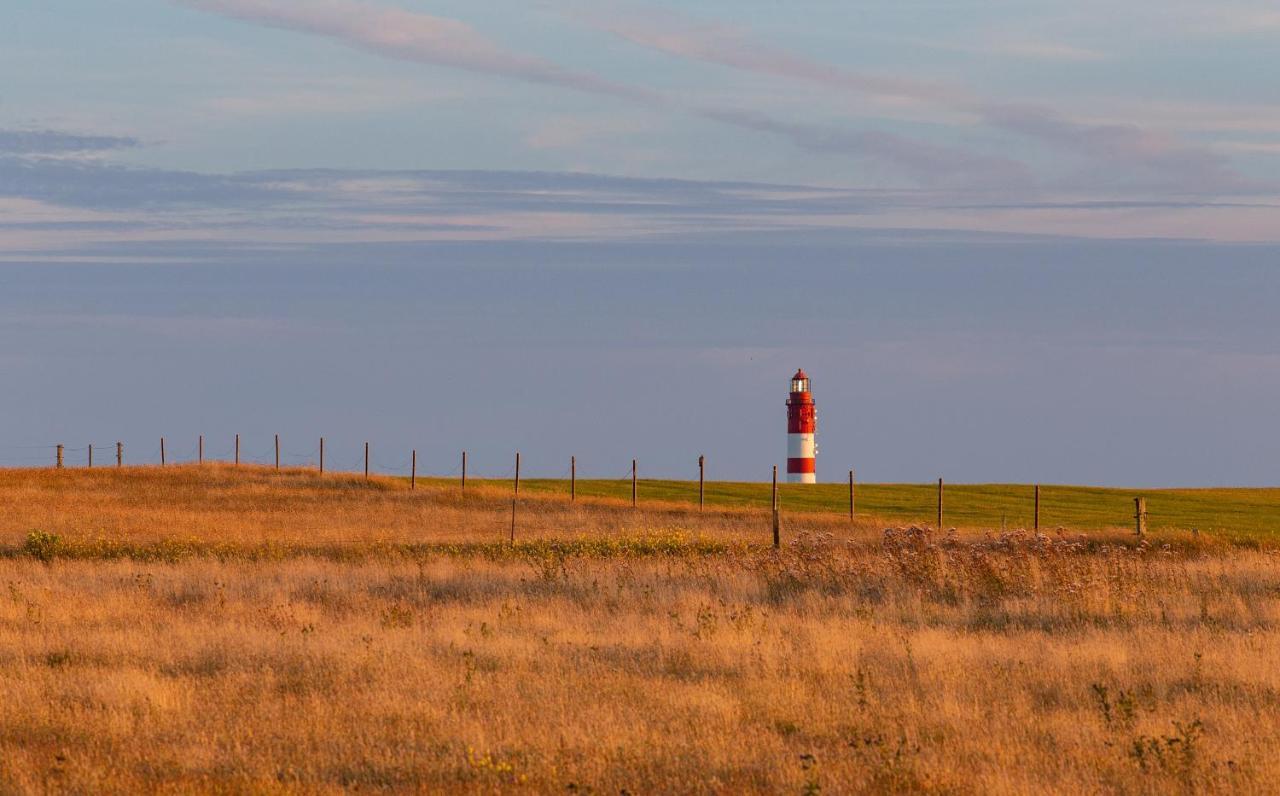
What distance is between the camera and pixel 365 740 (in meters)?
10.7

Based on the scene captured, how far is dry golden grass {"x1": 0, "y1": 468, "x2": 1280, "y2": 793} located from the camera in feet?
32.1

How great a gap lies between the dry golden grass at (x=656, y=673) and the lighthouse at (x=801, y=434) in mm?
51607

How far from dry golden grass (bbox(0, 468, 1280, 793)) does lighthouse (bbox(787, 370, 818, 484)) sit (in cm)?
5161

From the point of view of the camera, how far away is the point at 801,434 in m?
79.2

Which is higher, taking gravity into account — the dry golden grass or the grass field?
the dry golden grass

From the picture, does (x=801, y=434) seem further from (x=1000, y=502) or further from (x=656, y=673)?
(x=656, y=673)

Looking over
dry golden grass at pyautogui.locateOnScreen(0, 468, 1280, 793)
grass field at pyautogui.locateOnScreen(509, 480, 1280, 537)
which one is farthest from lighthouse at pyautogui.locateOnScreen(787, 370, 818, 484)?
dry golden grass at pyautogui.locateOnScreen(0, 468, 1280, 793)

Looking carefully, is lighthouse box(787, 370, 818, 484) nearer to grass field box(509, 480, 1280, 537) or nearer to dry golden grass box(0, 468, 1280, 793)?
grass field box(509, 480, 1280, 537)

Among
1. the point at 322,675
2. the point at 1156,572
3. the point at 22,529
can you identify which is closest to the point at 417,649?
the point at 322,675

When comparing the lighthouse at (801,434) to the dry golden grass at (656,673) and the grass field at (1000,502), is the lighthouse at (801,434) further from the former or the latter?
the dry golden grass at (656,673)

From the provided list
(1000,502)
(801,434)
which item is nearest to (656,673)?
(1000,502)

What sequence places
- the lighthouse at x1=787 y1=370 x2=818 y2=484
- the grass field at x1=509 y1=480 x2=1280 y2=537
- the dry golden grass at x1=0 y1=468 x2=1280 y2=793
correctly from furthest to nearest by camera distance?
the lighthouse at x1=787 y1=370 x2=818 y2=484 < the grass field at x1=509 y1=480 x2=1280 y2=537 < the dry golden grass at x1=0 y1=468 x2=1280 y2=793

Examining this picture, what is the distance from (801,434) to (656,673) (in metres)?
66.0

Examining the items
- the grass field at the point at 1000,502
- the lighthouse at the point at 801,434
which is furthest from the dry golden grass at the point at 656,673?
the lighthouse at the point at 801,434
